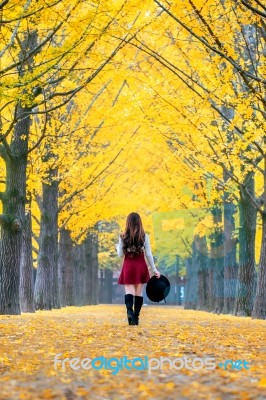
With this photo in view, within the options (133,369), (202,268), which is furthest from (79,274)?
(133,369)

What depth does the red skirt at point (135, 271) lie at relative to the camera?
12.2 m

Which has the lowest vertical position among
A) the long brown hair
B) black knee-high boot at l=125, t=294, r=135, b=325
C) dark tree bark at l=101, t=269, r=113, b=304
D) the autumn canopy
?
black knee-high boot at l=125, t=294, r=135, b=325

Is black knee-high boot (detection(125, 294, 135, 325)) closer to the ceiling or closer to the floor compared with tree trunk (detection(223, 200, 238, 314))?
closer to the floor

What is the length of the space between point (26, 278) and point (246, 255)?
602 cm

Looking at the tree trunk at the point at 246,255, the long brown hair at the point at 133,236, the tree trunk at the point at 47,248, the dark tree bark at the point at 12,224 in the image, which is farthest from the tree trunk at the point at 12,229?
the tree trunk at the point at 47,248

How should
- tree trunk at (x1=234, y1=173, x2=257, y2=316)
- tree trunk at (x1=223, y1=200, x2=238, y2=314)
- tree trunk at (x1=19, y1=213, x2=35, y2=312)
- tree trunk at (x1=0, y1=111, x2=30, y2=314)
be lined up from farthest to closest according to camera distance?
1. tree trunk at (x1=223, y1=200, x2=238, y2=314)
2. tree trunk at (x1=19, y1=213, x2=35, y2=312)
3. tree trunk at (x1=234, y1=173, x2=257, y2=316)
4. tree trunk at (x1=0, y1=111, x2=30, y2=314)

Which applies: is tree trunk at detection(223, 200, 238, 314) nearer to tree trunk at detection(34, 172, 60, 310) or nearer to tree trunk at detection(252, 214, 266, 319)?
tree trunk at detection(34, 172, 60, 310)

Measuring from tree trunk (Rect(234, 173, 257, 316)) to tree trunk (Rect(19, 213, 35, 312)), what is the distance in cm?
566

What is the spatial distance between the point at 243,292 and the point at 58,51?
34.3 feet

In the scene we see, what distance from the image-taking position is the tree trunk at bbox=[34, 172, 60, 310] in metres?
25.0

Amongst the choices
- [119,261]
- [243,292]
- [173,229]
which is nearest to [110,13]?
[243,292]

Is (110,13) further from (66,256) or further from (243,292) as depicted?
(66,256)

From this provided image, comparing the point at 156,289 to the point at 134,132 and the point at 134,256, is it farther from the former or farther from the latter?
the point at 134,132

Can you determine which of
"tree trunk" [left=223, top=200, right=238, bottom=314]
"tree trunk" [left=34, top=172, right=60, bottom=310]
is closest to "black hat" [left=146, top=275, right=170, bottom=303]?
Answer: "tree trunk" [left=223, top=200, right=238, bottom=314]
